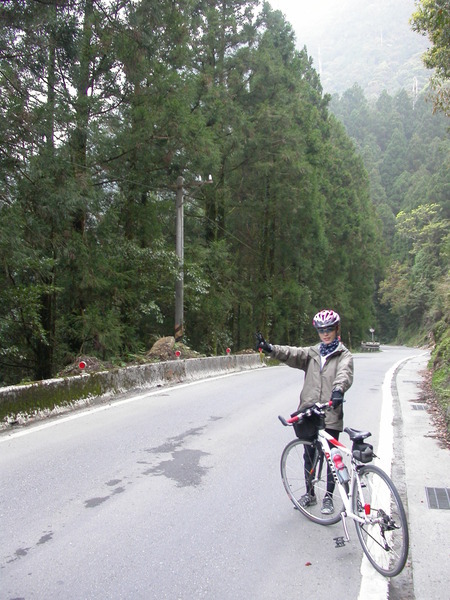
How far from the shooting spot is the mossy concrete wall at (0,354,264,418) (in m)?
8.76

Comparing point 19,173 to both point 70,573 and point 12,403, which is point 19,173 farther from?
point 70,573

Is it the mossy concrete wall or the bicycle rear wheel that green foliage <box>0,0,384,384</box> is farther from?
the bicycle rear wheel

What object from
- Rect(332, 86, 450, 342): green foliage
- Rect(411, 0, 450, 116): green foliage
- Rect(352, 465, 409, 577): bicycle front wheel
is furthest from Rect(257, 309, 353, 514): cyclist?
Rect(332, 86, 450, 342): green foliage

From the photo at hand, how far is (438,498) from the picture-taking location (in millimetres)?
5551

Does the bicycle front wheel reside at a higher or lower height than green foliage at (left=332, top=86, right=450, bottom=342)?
lower

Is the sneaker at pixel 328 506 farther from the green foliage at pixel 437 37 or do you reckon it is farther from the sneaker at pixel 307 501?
the green foliage at pixel 437 37

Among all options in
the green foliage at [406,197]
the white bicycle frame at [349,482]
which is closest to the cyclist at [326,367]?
the white bicycle frame at [349,482]

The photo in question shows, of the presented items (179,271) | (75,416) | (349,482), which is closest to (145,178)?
(179,271)

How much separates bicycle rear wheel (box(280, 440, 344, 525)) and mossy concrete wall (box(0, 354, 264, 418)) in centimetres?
500

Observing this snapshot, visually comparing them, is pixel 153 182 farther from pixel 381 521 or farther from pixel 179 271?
pixel 381 521

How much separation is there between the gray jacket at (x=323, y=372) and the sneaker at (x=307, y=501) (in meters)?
0.79

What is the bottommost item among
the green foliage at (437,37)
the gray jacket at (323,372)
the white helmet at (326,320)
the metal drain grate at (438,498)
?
the metal drain grate at (438,498)

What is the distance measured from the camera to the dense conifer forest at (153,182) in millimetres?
13117

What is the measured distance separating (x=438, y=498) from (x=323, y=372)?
1.94m
